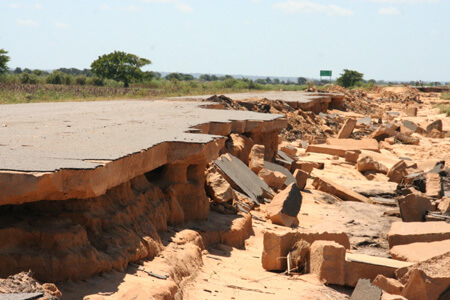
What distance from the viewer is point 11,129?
666cm

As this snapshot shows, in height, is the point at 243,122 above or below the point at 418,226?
above

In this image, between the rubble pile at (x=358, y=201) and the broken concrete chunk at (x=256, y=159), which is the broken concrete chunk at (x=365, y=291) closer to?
the rubble pile at (x=358, y=201)

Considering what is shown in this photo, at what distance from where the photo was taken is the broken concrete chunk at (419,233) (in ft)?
20.9

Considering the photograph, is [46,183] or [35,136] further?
[35,136]

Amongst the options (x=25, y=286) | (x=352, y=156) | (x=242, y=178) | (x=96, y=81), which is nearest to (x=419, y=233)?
(x=242, y=178)

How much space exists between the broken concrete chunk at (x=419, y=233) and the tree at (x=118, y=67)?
4123cm

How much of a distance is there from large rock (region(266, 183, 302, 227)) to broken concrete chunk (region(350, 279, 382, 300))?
2.78 metres

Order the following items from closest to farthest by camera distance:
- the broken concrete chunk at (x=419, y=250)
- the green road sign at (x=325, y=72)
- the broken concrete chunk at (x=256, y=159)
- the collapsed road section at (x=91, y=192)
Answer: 1. the collapsed road section at (x=91, y=192)
2. the broken concrete chunk at (x=419, y=250)
3. the broken concrete chunk at (x=256, y=159)
4. the green road sign at (x=325, y=72)

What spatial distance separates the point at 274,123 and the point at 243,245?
521 centimetres

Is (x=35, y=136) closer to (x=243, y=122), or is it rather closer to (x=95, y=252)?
(x=95, y=252)

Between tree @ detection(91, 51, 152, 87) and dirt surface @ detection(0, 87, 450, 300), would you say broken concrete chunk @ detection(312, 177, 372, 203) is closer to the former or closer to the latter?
dirt surface @ detection(0, 87, 450, 300)

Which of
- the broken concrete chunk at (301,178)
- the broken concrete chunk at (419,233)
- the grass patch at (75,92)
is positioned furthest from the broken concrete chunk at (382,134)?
the broken concrete chunk at (419,233)

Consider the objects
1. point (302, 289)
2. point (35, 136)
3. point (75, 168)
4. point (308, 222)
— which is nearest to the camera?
point (75, 168)

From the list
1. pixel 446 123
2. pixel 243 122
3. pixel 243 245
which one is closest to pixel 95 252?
pixel 243 245
